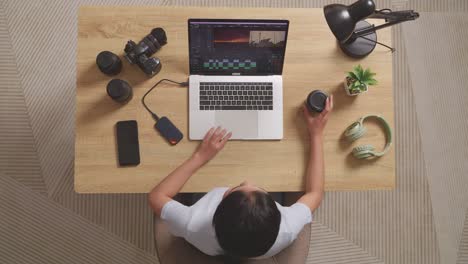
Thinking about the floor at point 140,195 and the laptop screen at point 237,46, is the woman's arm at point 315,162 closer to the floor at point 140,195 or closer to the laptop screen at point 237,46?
the laptop screen at point 237,46

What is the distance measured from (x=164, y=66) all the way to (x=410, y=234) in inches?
58.9

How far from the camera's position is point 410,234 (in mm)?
1937

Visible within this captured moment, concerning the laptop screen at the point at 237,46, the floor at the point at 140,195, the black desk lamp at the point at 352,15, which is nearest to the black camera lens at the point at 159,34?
the laptop screen at the point at 237,46

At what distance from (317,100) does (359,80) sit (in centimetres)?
15

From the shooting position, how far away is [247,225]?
→ 3.31 ft

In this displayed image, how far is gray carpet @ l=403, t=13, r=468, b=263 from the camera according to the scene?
196cm

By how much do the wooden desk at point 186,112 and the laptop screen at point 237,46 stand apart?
98 millimetres

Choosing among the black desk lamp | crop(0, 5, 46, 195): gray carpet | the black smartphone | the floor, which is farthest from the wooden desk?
crop(0, 5, 46, 195): gray carpet

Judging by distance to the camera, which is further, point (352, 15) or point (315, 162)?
point (315, 162)

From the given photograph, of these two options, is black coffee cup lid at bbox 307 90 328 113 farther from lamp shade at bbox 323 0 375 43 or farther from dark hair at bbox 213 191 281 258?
dark hair at bbox 213 191 281 258

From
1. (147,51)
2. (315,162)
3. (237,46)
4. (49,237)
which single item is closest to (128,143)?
(147,51)

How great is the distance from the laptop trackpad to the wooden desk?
0.04m

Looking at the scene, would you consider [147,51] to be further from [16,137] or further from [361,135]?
[16,137]

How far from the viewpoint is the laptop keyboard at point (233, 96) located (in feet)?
4.21
